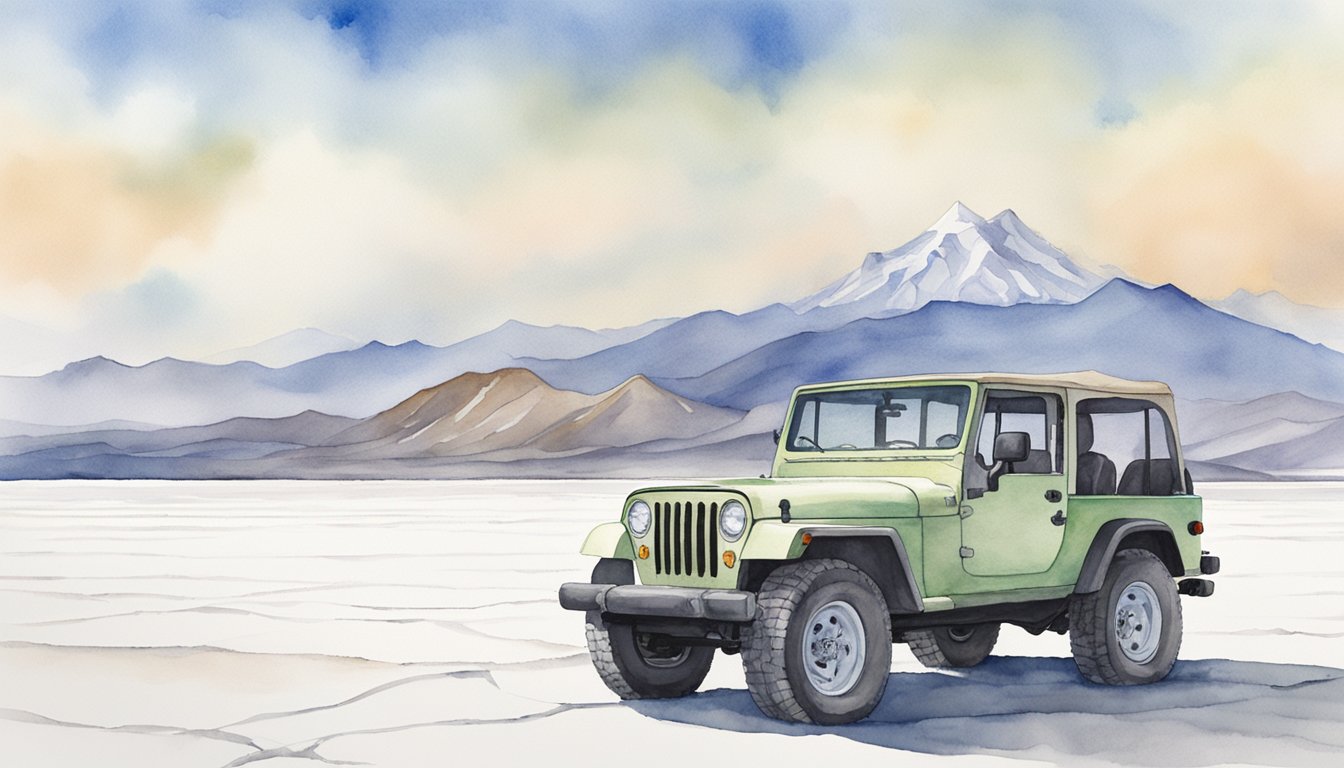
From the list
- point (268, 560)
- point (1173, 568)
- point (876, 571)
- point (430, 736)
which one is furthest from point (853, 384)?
point (268, 560)

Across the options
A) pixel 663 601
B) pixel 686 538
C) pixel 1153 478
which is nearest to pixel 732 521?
pixel 686 538

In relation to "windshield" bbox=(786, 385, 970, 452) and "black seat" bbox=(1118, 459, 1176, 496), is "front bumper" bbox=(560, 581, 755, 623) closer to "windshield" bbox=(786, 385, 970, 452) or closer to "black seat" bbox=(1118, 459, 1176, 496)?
"windshield" bbox=(786, 385, 970, 452)

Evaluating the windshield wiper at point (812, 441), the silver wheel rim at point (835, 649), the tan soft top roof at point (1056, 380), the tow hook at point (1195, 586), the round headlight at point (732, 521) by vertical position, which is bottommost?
the silver wheel rim at point (835, 649)

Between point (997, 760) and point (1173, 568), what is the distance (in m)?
3.61

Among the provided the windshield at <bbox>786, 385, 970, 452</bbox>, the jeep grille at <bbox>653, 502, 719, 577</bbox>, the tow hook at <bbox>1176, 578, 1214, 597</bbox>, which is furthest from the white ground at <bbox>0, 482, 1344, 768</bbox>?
the windshield at <bbox>786, 385, 970, 452</bbox>

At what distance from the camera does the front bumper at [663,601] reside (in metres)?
8.76

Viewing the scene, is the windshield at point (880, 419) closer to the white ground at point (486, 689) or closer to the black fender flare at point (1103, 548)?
the black fender flare at point (1103, 548)

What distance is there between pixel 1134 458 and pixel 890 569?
10.1 ft

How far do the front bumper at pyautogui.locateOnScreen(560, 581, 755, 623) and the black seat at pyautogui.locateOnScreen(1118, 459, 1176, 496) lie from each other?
378cm

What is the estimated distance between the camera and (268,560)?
906 inches

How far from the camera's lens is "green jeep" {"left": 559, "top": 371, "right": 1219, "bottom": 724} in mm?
9047

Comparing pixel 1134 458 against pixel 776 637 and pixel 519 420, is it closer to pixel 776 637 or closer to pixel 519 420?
pixel 776 637

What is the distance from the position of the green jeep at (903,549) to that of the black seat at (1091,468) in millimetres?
14

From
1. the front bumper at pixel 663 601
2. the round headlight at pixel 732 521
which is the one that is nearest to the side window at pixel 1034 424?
the round headlight at pixel 732 521
